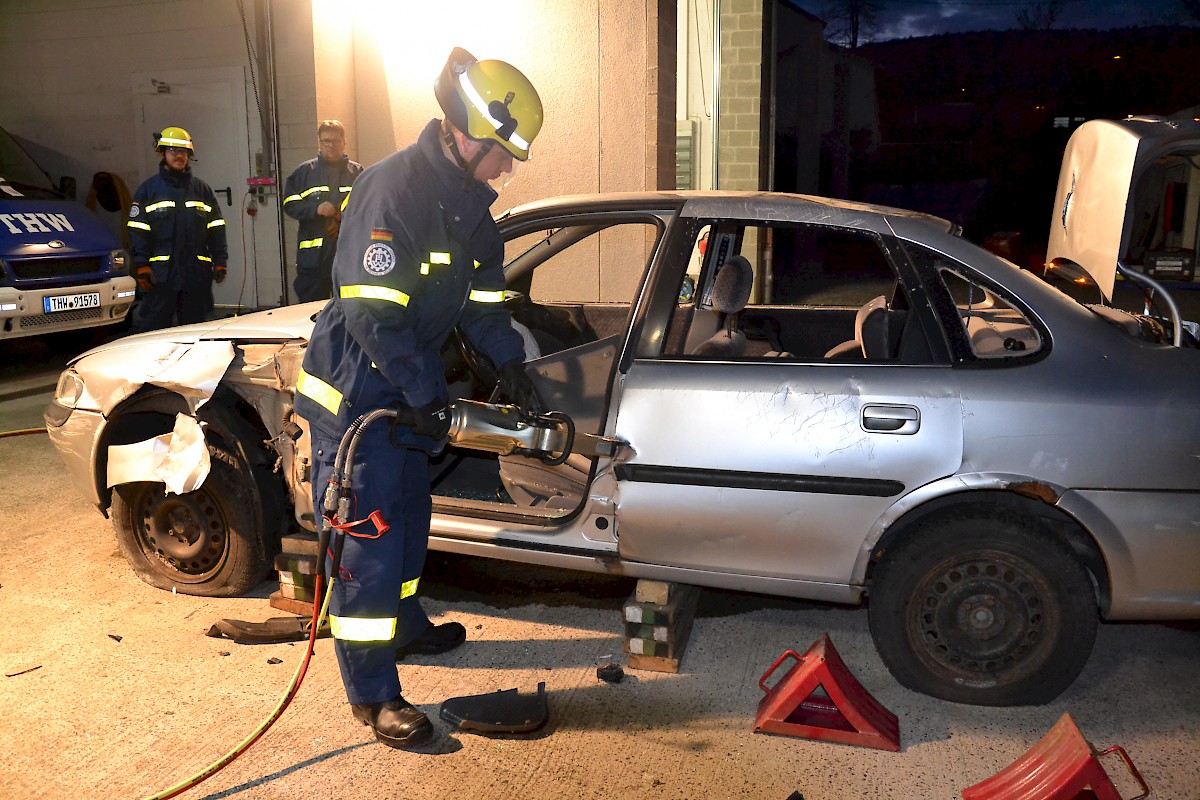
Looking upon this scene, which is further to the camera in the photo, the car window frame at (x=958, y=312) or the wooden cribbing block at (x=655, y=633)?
the wooden cribbing block at (x=655, y=633)

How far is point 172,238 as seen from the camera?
7.50 meters

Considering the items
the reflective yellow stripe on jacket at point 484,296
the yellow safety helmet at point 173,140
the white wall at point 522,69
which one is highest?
the white wall at point 522,69

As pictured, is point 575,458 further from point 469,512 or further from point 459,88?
point 459,88

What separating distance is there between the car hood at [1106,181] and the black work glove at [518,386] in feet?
6.64

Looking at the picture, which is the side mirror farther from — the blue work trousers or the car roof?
the blue work trousers

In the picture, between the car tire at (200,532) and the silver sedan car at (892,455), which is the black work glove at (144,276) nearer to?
the car tire at (200,532)

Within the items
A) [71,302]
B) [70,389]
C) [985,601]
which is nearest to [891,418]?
[985,601]

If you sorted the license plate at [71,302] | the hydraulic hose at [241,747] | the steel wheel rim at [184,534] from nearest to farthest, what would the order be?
the hydraulic hose at [241,747]
the steel wheel rim at [184,534]
the license plate at [71,302]

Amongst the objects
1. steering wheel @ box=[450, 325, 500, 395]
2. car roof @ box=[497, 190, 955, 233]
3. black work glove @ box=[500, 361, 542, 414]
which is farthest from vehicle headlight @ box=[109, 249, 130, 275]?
black work glove @ box=[500, 361, 542, 414]

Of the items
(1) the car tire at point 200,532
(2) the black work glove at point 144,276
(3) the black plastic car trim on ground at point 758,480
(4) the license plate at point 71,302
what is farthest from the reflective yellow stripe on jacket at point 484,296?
(4) the license plate at point 71,302

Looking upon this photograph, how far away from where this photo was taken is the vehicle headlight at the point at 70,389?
164 inches

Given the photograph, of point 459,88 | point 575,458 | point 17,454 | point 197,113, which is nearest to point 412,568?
point 575,458

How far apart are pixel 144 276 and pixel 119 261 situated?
7.24 feet

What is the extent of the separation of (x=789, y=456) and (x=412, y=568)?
127 centimetres
